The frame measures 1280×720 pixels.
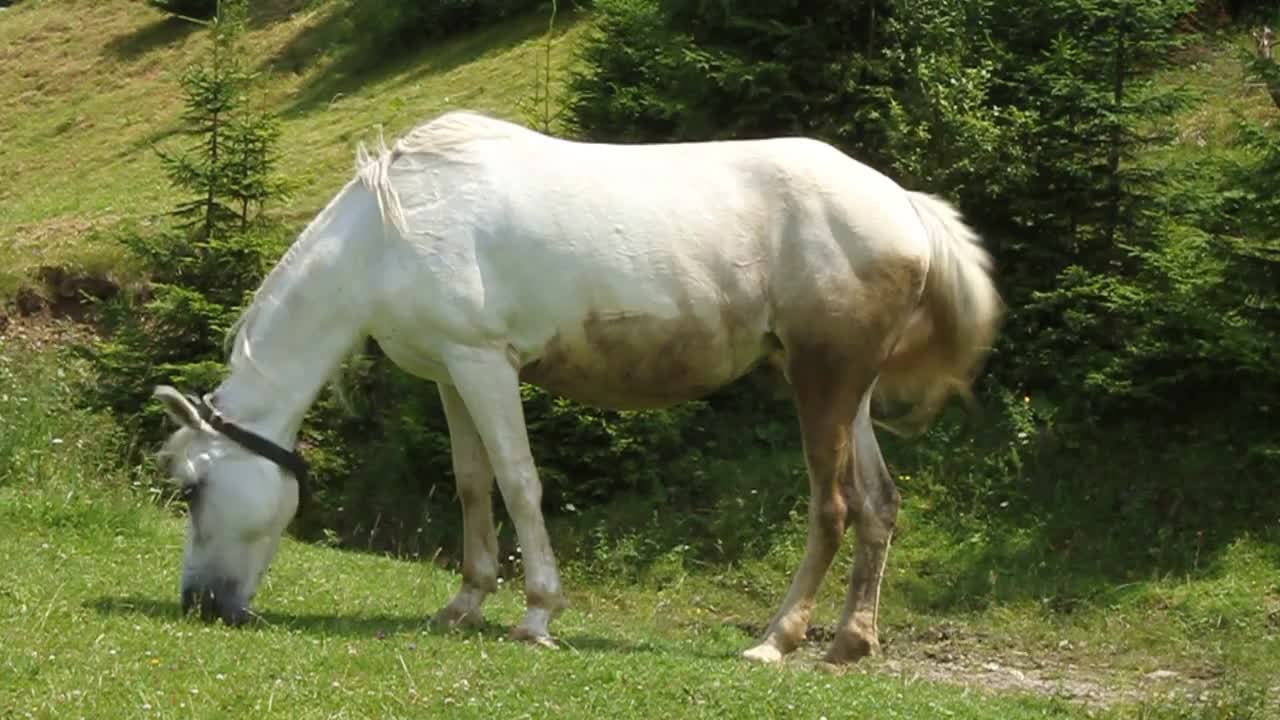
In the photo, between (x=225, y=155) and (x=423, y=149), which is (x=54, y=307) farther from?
(x=423, y=149)

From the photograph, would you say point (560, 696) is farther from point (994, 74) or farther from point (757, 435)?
point (994, 74)

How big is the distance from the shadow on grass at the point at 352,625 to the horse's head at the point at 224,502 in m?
0.17

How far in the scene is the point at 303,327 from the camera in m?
8.76

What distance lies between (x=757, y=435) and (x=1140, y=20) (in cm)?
445

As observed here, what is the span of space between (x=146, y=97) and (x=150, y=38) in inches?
178

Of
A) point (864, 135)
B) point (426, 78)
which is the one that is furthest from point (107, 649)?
point (426, 78)

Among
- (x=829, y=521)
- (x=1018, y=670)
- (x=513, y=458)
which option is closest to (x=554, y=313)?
(x=513, y=458)

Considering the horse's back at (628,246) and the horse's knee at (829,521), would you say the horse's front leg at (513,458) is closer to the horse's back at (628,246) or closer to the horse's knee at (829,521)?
the horse's back at (628,246)

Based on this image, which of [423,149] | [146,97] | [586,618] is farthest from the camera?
[146,97]

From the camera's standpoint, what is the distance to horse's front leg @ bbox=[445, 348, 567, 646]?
8539 mm

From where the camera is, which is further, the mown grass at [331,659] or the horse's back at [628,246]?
the horse's back at [628,246]

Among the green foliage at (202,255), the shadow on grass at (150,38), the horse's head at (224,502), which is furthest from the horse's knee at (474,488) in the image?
the shadow on grass at (150,38)

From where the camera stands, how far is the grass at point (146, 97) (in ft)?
70.5

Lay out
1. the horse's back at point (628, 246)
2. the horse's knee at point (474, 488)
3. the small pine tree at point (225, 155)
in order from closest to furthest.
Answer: the horse's back at point (628, 246)
the horse's knee at point (474, 488)
the small pine tree at point (225, 155)
